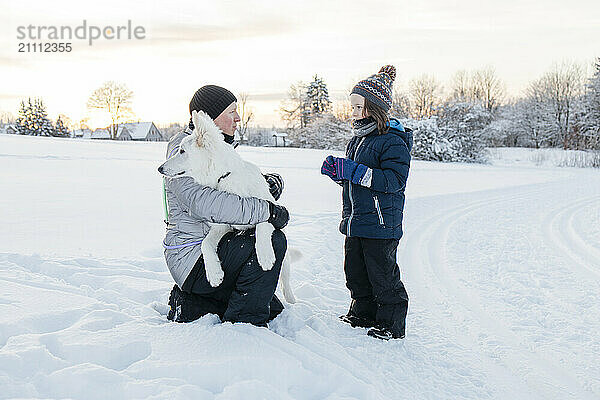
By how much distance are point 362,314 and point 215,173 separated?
5.78ft

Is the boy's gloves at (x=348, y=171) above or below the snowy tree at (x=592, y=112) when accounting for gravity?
below

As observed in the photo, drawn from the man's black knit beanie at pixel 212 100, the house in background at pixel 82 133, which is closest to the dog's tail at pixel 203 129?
the man's black knit beanie at pixel 212 100

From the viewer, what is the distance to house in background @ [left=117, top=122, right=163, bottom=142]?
68200 millimetres

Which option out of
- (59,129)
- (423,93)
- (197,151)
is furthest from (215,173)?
(59,129)

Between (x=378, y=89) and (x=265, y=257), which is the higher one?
(x=378, y=89)

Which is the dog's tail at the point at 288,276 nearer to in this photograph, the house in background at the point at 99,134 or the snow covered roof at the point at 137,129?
the snow covered roof at the point at 137,129

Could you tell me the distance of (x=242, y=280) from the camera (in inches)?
133

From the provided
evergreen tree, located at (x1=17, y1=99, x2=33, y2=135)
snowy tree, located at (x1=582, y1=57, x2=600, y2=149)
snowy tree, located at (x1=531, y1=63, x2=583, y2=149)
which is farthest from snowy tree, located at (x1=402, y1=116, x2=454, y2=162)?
evergreen tree, located at (x1=17, y1=99, x2=33, y2=135)

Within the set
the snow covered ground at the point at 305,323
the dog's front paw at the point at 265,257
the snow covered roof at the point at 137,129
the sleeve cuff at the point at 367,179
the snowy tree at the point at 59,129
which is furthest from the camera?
the snow covered roof at the point at 137,129

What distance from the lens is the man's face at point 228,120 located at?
11.7ft

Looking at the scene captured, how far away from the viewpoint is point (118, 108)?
57125 millimetres

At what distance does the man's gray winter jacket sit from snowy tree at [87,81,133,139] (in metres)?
55.6

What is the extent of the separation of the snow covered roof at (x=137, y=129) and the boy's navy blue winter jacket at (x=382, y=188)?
223 ft

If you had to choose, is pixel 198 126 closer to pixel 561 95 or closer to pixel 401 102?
pixel 401 102
